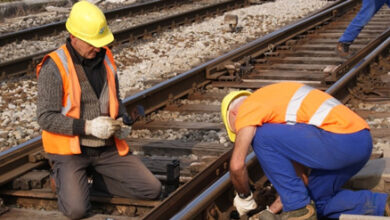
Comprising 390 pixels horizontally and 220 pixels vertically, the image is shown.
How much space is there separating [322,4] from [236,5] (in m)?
2.14

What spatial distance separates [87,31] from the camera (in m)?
4.94

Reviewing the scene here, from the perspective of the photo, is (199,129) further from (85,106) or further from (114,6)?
(114,6)

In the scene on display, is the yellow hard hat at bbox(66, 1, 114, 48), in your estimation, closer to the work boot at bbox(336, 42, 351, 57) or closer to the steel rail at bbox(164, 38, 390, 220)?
the steel rail at bbox(164, 38, 390, 220)

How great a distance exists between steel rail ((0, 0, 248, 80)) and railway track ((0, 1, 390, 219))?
2728mm

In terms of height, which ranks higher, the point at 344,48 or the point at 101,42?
the point at 101,42

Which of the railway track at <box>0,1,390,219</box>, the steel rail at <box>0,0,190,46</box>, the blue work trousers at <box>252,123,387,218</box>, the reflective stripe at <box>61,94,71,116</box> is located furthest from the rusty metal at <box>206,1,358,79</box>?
the blue work trousers at <box>252,123,387,218</box>

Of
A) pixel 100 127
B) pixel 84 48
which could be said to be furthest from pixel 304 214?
pixel 84 48

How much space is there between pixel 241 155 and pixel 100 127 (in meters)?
1.22

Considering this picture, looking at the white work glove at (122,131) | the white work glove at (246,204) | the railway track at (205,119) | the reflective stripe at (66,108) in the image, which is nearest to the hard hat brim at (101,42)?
the reflective stripe at (66,108)

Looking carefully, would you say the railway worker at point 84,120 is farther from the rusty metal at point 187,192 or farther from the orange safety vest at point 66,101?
the rusty metal at point 187,192

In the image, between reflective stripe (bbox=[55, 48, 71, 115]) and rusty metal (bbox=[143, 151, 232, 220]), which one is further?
reflective stripe (bbox=[55, 48, 71, 115])

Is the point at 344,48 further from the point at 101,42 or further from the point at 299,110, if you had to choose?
the point at 299,110

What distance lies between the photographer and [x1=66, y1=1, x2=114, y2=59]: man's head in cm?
494

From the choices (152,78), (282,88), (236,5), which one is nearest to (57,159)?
(282,88)
